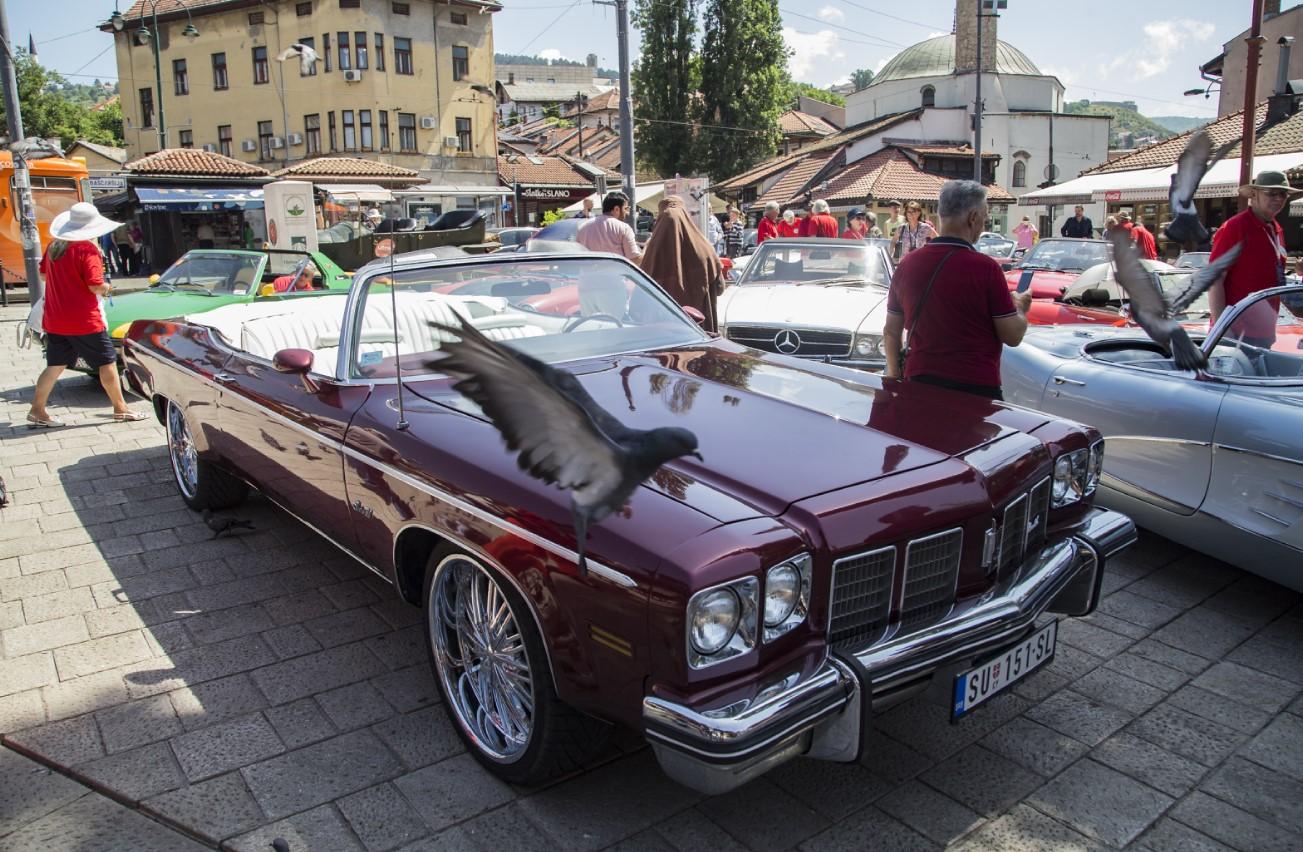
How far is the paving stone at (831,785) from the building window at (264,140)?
48790 millimetres

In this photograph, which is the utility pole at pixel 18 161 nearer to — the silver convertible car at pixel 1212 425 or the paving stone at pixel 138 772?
the paving stone at pixel 138 772

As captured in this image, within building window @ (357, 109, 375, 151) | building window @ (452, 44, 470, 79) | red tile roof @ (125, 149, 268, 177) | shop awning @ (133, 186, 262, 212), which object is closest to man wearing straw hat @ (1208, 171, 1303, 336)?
shop awning @ (133, 186, 262, 212)

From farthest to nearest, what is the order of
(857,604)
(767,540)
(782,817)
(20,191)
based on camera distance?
(20,191) < (782,817) < (857,604) < (767,540)

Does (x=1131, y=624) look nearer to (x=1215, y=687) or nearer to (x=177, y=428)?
(x=1215, y=687)

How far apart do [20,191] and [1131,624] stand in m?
16.8

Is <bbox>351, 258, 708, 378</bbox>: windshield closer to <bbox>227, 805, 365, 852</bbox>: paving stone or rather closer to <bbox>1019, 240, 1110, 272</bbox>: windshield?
<bbox>227, 805, 365, 852</bbox>: paving stone

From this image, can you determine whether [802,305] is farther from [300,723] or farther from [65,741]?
[65,741]

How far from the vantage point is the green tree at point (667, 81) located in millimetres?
50781

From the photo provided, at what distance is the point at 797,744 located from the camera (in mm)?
2318

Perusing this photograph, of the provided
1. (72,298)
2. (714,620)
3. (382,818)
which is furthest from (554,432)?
(72,298)

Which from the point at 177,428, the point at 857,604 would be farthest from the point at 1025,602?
the point at 177,428

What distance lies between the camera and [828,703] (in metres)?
2.28


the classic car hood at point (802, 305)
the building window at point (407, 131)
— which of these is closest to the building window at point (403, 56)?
the building window at point (407, 131)

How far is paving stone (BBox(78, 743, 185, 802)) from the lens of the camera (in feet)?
9.40
